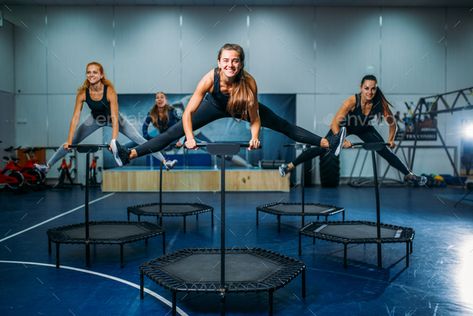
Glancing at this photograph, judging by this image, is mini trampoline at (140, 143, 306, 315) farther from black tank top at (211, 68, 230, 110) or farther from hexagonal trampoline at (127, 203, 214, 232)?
hexagonal trampoline at (127, 203, 214, 232)

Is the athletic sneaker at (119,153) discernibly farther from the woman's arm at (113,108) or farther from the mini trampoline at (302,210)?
the mini trampoline at (302,210)

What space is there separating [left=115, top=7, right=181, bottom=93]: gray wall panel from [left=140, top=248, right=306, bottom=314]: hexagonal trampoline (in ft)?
19.5

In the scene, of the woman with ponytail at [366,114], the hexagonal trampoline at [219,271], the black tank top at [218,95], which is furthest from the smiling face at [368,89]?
the hexagonal trampoline at [219,271]

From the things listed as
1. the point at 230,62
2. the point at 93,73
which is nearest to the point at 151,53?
the point at 93,73

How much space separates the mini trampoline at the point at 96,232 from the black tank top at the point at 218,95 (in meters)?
0.82

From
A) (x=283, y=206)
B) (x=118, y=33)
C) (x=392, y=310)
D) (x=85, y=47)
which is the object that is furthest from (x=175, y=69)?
(x=392, y=310)

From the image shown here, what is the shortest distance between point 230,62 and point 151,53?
20.1 ft

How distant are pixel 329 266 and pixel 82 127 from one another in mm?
2422

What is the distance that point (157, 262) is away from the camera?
2240mm

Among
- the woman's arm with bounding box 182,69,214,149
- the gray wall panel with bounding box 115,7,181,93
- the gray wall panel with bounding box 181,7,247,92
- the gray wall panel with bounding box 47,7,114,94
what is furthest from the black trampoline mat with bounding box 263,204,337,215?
the gray wall panel with bounding box 47,7,114,94

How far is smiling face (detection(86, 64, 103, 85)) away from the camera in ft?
10.6

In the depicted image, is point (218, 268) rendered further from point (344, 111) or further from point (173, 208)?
point (173, 208)

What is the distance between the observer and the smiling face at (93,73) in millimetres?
3230

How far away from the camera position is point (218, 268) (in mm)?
2178
